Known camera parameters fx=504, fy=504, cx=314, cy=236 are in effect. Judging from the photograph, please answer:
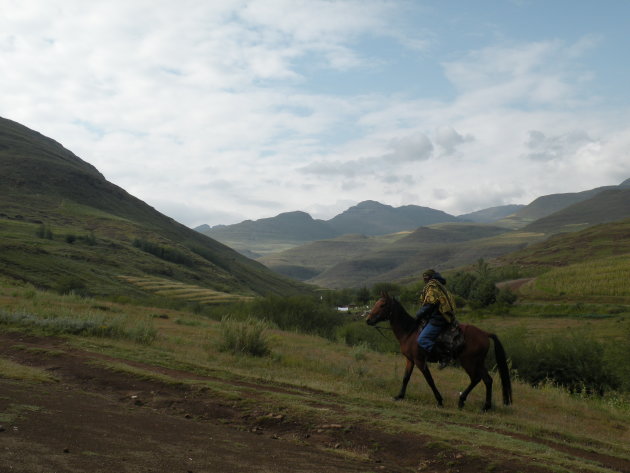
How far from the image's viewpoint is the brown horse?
1092 cm

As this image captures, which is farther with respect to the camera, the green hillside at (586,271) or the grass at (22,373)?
the green hillside at (586,271)

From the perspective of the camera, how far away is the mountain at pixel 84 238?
5620 cm

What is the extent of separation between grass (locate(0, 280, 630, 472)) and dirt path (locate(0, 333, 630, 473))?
0.32m

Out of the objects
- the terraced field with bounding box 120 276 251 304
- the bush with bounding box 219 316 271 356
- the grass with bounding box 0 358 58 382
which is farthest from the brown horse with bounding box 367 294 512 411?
the terraced field with bounding box 120 276 251 304

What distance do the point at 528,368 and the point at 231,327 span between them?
12.6m

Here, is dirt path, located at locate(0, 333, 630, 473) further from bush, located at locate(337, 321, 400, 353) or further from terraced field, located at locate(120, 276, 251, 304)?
terraced field, located at locate(120, 276, 251, 304)

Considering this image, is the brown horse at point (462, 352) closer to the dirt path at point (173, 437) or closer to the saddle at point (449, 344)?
the saddle at point (449, 344)

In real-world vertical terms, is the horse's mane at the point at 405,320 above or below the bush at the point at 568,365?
above

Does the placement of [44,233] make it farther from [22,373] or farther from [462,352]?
[462,352]

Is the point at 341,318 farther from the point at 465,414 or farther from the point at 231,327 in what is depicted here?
the point at 465,414

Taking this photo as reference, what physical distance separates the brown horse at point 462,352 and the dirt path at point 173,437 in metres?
2.19

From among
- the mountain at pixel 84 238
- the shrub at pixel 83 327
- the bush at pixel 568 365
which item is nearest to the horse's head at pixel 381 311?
the shrub at pixel 83 327

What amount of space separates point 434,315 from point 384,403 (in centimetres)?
215

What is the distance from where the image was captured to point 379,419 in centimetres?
889
